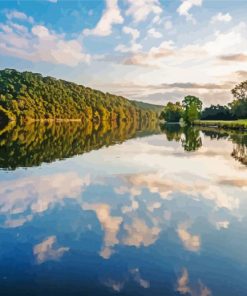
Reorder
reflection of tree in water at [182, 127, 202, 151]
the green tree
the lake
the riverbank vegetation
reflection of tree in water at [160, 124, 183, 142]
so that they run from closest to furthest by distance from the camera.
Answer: the lake < reflection of tree in water at [182, 127, 202, 151] < reflection of tree in water at [160, 124, 183, 142] < the riverbank vegetation < the green tree

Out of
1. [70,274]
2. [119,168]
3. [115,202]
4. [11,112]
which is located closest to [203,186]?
[115,202]

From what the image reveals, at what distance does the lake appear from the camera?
11.4 metres

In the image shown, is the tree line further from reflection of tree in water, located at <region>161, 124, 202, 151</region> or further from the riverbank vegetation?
reflection of tree in water, located at <region>161, 124, 202, 151</region>

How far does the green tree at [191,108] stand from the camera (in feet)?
542

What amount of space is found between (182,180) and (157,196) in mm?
5813

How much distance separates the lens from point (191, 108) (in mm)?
165875

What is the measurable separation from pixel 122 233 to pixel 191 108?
153655mm

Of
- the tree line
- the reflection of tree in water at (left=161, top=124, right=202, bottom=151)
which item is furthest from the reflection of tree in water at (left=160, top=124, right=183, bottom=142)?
the tree line

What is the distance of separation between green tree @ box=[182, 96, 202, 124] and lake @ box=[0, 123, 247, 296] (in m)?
136

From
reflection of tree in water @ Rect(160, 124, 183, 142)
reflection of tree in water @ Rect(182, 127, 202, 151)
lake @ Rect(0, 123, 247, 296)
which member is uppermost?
lake @ Rect(0, 123, 247, 296)

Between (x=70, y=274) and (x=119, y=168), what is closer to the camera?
(x=70, y=274)

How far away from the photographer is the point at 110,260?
1290cm

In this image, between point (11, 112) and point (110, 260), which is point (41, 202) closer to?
point (110, 260)

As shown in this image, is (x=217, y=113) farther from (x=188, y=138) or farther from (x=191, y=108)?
(x=188, y=138)
